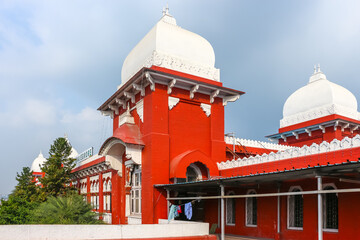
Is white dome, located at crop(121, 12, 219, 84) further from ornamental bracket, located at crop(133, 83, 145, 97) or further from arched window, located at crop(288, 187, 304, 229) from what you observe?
arched window, located at crop(288, 187, 304, 229)

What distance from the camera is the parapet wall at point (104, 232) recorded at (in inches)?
446

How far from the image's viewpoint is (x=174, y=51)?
19.3 m

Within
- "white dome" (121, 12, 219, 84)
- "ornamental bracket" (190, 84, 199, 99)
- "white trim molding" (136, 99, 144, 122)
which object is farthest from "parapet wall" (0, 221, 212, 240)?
"white dome" (121, 12, 219, 84)

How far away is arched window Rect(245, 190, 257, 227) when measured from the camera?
16875 millimetres

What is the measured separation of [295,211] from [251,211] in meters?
2.52

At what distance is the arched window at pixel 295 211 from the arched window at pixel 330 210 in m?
1.24

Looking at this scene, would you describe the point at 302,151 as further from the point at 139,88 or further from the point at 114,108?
the point at 114,108

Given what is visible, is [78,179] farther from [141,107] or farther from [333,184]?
[333,184]

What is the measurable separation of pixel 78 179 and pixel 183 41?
68.2ft

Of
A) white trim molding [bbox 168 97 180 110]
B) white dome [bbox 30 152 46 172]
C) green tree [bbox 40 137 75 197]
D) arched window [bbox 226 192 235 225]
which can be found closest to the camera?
arched window [bbox 226 192 235 225]

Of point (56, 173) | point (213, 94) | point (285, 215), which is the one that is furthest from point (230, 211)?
point (56, 173)

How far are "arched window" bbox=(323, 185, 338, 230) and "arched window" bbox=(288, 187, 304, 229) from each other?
4.06 ft

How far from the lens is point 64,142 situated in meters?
32.3

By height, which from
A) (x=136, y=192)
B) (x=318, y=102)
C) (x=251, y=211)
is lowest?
(x=251, y=211)
